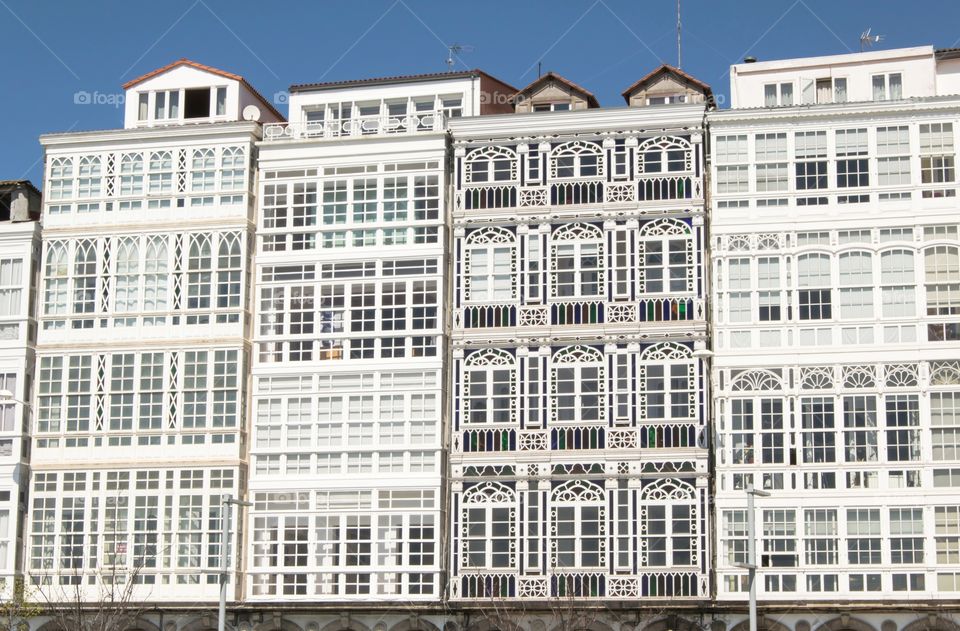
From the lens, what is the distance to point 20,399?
68688 millimetres

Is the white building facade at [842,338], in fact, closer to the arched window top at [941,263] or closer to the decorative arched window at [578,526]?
the arched window top at [941,263]

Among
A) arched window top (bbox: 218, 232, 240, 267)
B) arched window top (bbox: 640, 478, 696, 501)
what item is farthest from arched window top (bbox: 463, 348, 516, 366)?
arched window top (bbox: 218, 232, 240, 267)

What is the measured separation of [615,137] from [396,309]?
414 inches

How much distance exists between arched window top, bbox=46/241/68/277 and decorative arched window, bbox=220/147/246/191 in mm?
6883

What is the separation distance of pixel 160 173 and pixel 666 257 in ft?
67.0

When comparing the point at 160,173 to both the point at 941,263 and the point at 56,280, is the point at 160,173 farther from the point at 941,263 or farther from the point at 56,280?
the point at 941,263

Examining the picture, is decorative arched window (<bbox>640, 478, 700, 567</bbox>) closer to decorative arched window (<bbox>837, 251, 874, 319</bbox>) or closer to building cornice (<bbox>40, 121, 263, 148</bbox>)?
decorative arched window (<bbox>837, 251, 874, 319</bbox>)

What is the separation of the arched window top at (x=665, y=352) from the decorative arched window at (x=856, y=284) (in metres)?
5.78

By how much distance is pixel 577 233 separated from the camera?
6581 cm

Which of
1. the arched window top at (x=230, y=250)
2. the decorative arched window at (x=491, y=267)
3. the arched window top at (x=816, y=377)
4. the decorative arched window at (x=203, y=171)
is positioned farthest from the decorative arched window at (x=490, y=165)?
the arched window top at (x=816, y=377)

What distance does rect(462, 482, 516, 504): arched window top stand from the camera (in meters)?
63.8

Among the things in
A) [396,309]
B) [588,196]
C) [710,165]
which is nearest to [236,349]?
[396,309]

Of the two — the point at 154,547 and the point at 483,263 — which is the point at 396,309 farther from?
the point at 154,547

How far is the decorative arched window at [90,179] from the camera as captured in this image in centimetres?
7019
